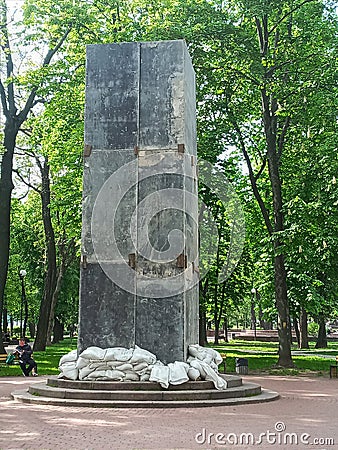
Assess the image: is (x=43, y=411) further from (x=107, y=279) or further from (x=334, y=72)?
(x=334, y=72)

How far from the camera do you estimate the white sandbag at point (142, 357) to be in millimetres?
12680

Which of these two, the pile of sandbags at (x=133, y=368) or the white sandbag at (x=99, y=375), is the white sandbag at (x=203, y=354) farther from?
the white sandbag at (x=99, y=375)

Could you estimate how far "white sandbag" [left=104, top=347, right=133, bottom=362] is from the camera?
42.0 ft

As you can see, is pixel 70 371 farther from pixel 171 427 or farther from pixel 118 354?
pixel 171 427

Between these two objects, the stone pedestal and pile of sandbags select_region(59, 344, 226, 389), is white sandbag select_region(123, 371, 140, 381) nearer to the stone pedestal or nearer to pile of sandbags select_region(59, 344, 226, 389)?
pile of sandbags select_region(59, 344, 226, 389)

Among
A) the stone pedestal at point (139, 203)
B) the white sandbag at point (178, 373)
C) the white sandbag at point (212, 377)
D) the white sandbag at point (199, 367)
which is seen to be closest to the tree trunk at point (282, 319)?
the stone pedestal at point (139, 203)

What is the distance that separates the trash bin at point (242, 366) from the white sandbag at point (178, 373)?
8.53m

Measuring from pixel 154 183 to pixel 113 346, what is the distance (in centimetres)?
381

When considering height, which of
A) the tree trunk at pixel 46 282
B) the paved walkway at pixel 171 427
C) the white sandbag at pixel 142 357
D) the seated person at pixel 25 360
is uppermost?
the tree trunk at pixel 46 282

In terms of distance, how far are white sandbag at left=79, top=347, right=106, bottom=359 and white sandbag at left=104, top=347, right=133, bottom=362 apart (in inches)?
4.3

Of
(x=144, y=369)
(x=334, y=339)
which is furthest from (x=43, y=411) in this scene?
(x=334, y=339)

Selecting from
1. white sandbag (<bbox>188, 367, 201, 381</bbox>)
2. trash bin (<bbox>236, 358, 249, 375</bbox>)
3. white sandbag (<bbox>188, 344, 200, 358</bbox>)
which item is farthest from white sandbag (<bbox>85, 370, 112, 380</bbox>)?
trash bin (<bbox>236, 358, 249, 375</bbox>)

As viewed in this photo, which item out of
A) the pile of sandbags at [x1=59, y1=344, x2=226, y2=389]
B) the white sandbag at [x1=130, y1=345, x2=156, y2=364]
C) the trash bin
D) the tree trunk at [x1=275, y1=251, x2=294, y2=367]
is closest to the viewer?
the pile of sandbags at [x1=59, y1=344, x2=226, y2=389]

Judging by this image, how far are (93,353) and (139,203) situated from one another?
3.54m
